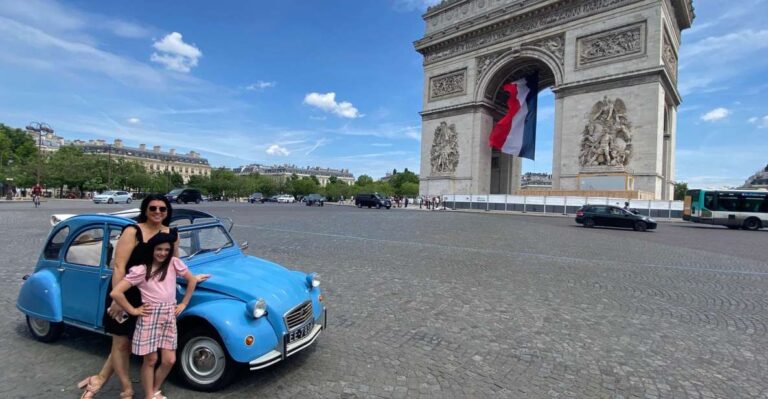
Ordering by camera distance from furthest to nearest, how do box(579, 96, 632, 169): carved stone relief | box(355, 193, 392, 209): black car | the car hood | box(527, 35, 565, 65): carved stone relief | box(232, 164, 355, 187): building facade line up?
box(232, 164, 355, 187): building facade → box(355, 193, 392, 209): black car → box(527, 35, 565, 65): carved stone relief → box(579, 96, 632, 169): carved stone relief → the car hood

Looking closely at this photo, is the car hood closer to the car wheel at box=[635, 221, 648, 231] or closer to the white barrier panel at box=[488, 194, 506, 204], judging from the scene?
the car wheel at box=[635, 221, 648, 231]

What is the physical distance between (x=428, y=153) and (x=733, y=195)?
2288cm

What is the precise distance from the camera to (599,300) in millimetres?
5480

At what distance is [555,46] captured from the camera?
3145 centimetres

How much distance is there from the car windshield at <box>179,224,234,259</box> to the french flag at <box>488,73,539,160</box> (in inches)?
1332

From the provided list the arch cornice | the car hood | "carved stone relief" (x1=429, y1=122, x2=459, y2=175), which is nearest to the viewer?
the car hood

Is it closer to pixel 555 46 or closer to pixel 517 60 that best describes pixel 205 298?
pixel 555 46

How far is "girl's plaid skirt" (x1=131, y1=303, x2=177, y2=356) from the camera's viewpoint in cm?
251

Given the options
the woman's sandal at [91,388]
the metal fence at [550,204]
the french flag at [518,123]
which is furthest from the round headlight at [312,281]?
the french flag at [518,123]

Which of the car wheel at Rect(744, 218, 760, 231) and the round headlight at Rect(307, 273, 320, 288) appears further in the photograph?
the car wheel at Rect(744, 218, 760, 231)

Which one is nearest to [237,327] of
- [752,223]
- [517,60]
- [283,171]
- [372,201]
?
[752,223]

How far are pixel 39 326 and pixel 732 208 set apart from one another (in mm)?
28715

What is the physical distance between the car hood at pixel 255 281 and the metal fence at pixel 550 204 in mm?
26087

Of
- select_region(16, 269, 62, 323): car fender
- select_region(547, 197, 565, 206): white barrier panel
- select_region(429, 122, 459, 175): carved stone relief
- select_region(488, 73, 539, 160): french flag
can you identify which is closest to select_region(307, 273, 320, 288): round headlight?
select_region(16, 269, 62, 323): car fender
